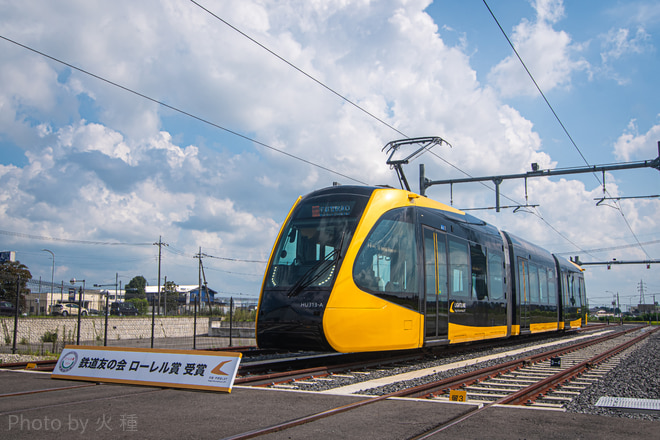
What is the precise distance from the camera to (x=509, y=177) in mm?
22062

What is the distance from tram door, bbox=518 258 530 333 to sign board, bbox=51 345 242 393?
1315 cm

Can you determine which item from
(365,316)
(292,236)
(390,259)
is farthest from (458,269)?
(292,236)

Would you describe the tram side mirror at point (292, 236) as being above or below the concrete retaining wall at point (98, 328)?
above

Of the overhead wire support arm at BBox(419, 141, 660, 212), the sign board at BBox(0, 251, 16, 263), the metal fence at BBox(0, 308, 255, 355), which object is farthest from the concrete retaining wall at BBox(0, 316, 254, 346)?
the sign board at BBox(0, 251, 16, 263)

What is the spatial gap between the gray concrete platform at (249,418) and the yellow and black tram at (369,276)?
2960 mm

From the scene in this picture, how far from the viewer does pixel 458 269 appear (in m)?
14.3

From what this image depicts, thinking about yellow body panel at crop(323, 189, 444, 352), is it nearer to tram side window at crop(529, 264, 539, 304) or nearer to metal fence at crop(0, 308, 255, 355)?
tram side window at crop(529, 264, 539, 304)

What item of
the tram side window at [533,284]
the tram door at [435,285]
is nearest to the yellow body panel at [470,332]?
the tram door at [435,285]

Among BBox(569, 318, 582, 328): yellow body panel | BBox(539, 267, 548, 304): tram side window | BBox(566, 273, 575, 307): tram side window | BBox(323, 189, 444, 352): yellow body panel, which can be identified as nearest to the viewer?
BBox(323, 189, 444, 352): yellow body panel

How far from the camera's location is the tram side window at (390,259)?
37.1 ft

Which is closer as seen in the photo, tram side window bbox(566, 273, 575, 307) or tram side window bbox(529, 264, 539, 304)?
tram side window bbox(529, 264, 539, 304)

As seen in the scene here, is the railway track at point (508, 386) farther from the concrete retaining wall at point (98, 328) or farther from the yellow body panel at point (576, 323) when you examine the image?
the concrete retaining wall at point (98, 328)

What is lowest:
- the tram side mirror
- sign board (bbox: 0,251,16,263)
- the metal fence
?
the metal fence

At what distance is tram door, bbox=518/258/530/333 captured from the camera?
19.0m
